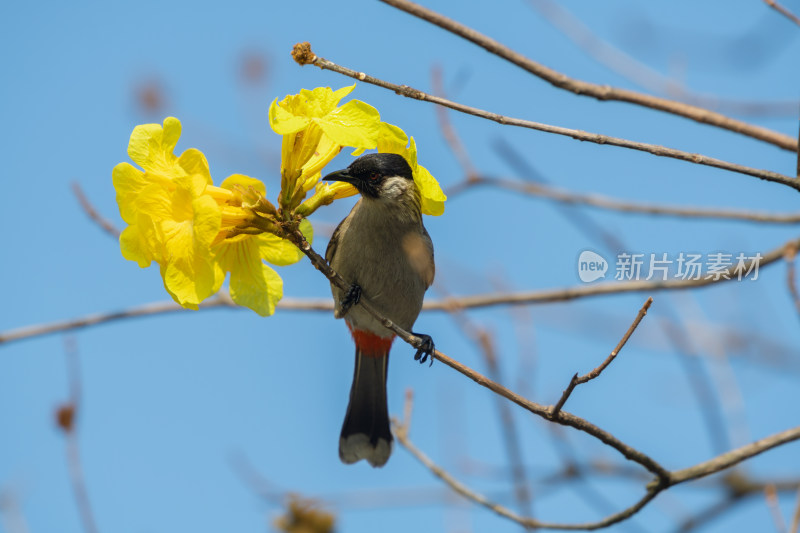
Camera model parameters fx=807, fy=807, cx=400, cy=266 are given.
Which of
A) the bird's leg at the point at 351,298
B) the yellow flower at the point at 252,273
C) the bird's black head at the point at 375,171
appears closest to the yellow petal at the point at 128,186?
the yellow flower at the point at 252,273

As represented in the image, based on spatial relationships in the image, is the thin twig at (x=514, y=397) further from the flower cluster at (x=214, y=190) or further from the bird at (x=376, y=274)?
the bird at (x=376, y=274)

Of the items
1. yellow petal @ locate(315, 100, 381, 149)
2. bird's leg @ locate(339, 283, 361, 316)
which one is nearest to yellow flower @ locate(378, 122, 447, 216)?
yellow petal @ locate(315, 100, 381, 149)

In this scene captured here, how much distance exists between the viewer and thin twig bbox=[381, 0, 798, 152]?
347cm

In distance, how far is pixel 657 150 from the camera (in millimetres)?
2965

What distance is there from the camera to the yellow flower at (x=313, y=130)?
3102mm

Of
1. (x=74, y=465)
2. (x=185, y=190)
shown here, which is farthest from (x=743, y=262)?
(x=74, y=465)

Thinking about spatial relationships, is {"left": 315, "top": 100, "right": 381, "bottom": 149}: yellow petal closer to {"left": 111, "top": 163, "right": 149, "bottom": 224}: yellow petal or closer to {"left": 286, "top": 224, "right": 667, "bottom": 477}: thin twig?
{"left": 286, "top": 224, "right": 667, "bottom": 477}: thin twig

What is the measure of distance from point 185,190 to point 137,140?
278mm

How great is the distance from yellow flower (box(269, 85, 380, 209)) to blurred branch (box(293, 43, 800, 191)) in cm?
20

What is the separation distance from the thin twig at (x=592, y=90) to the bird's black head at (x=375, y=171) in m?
1.14

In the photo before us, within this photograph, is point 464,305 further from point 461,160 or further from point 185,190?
point 185,190

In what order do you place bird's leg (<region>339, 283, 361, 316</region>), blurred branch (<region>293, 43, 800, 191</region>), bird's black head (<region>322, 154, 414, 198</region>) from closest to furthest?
1. blurred branch (<region>293, 43, 800, 191</region>)
2. bird's black head (<region>322, 154, 414, 198</region>)
3. bird's leg (<region>339, 283, 361, 316</region>)

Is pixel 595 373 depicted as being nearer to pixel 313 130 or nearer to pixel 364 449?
pixel 313 130

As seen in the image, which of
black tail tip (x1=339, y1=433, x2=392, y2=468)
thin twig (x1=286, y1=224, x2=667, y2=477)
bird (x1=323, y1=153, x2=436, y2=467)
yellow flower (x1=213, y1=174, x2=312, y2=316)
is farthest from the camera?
black tail tip (x1=339, y1=433, x2=392, y2=468)
